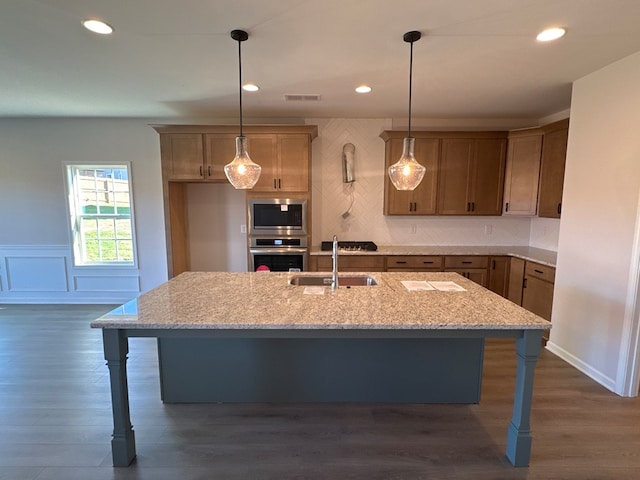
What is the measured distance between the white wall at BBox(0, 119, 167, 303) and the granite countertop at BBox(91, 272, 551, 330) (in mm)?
2579

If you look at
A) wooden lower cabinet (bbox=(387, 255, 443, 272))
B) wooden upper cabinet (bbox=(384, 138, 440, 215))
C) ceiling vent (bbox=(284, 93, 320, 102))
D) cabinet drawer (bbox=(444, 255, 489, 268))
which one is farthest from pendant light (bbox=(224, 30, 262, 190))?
cabinet drawer (bbox=(444, 255, 489, 268))

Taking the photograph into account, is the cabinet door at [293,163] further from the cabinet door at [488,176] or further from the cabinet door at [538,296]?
→ the cabinet door at [538,296]

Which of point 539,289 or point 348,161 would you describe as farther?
point 348,161

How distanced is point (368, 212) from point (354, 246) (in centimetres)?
56

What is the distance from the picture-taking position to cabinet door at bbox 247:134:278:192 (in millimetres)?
3844

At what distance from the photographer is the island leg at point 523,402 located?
1667mm

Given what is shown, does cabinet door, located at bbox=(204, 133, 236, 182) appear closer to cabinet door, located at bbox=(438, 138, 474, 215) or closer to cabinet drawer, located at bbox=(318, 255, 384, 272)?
cabinet drawer, located at bbox=(318, 255, 384, 272)


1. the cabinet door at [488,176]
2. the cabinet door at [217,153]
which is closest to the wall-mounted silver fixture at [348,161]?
the cabinet door at [217,153]

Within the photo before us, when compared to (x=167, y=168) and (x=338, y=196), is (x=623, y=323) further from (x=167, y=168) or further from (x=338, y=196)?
(x=167, y=168)

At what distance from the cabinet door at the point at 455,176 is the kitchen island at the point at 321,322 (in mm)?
2290

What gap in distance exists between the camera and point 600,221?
2596 millimetres

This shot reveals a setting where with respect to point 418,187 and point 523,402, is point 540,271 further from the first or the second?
point 523,402

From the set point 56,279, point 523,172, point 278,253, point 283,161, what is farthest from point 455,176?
point 56,279

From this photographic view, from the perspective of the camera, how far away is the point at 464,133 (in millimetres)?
3979
